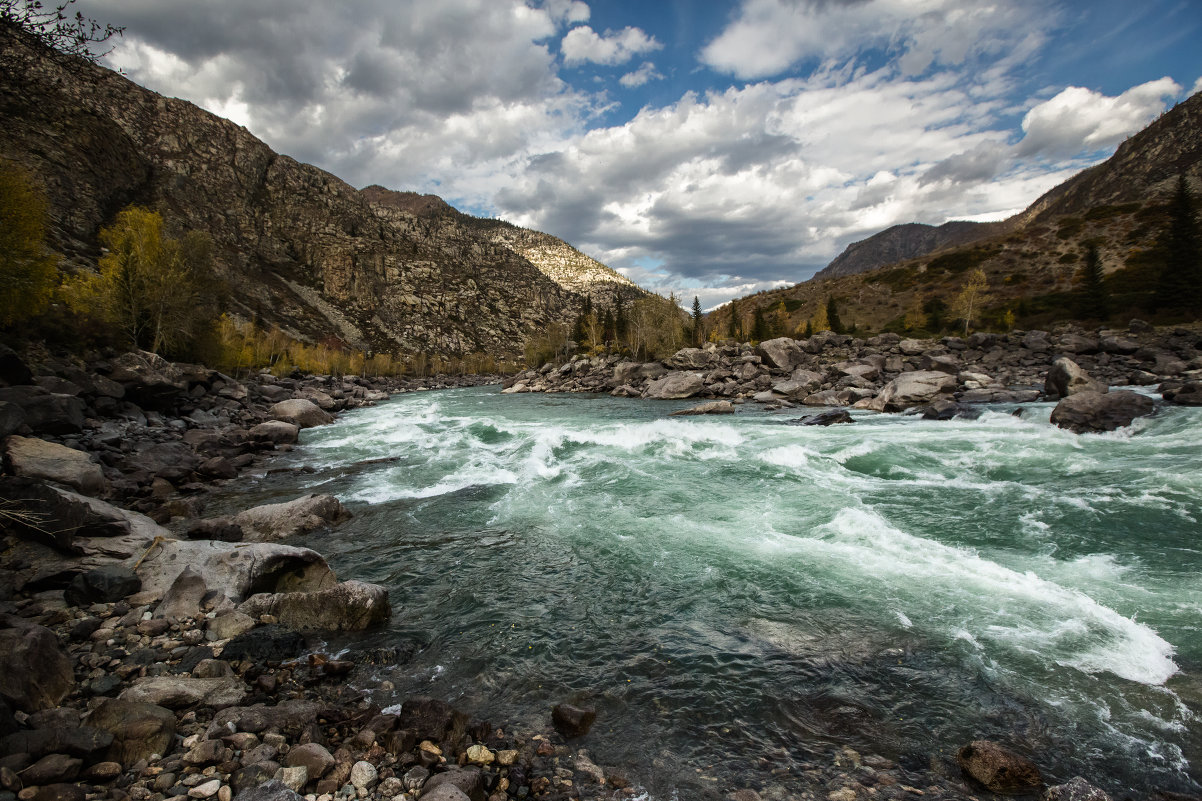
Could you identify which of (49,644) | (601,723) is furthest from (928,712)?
(49,644)

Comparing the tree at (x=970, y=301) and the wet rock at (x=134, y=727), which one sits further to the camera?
the tree at (x=970, y=301)

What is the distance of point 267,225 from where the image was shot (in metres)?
146

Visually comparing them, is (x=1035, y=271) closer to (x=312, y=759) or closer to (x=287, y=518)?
(x=287, y=518)

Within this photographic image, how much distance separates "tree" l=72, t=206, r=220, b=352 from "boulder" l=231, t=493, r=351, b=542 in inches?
1191

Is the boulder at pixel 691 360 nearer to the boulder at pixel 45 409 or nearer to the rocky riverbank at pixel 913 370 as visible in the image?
the rocky riverbank at pixel 913 370

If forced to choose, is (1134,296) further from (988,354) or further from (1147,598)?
(1147,598)

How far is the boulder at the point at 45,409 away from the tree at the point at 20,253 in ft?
21.5

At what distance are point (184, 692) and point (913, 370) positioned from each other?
50780 millimetres

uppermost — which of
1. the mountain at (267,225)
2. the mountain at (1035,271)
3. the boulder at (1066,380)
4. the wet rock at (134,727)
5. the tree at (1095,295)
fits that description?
the mountain at (267,225)

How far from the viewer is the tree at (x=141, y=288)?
32.6 meters

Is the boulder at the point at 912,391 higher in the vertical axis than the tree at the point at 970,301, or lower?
lower

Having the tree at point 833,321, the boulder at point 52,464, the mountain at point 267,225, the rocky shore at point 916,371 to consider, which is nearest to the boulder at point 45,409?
the boulder at point 52,464

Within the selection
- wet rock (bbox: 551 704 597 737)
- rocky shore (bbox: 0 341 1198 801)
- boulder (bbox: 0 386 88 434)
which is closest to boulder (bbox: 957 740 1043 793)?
rocky shore (bbox: 0 341 1198 801)

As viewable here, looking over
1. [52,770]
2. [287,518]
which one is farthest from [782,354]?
[52,770]
